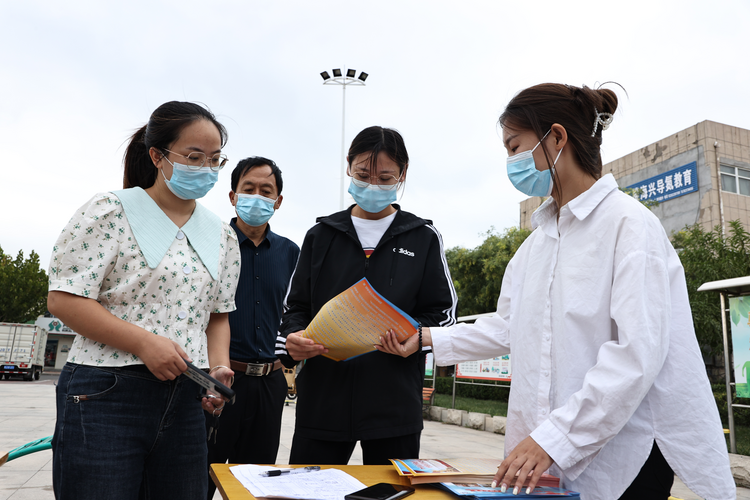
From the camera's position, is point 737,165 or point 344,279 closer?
point 344,279

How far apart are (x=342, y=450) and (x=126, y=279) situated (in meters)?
1.05

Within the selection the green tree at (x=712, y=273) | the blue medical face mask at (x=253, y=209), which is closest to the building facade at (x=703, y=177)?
the green tree at (x=712, y=273)

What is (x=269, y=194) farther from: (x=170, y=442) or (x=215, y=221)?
(x=170, y=442)

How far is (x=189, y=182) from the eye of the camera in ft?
6.08

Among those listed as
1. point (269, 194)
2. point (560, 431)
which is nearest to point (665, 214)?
point (269, 194)

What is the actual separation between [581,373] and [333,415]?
1022 mm

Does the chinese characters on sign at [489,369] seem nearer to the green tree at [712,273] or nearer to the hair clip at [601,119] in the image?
the green tree at [712,273]

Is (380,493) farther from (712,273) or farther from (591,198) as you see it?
(712,273)

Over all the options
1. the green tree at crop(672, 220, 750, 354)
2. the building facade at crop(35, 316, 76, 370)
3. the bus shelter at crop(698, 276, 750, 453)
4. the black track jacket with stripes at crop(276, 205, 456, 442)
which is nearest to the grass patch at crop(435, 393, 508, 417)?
the green tree at crop(672, 220, 750, 354)

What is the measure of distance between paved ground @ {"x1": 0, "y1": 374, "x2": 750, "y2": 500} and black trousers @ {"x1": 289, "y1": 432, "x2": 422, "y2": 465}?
2.56m

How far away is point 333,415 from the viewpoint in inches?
81.5

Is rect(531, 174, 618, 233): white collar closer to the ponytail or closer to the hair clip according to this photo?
the hair clip

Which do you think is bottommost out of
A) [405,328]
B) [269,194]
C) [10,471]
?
[10,471]

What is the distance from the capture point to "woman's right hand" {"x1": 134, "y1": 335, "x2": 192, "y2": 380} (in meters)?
1.52
